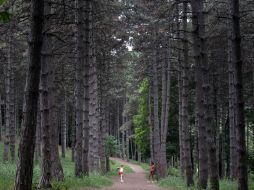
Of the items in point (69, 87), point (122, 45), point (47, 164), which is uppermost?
point (122, 45)

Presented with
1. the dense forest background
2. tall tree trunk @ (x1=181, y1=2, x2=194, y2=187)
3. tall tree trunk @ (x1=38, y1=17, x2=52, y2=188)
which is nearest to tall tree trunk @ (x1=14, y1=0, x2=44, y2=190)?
the dense forest background

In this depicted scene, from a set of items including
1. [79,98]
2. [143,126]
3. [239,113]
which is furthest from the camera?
[143,126]

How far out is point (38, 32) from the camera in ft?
21.6

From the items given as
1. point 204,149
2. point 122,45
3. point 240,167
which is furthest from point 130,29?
point 240,167

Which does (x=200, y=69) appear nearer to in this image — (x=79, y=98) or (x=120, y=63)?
(x=79, y=98)

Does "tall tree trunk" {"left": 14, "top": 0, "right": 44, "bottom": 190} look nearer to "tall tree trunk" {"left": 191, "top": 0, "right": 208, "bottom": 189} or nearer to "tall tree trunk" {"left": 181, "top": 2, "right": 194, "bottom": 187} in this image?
"tall tree trunk" {"left": 191, "top": 0, "right": 208, "bottom": 189}

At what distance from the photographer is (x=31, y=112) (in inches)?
252

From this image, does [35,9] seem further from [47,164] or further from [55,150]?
[55,150]

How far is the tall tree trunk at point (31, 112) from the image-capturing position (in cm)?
641

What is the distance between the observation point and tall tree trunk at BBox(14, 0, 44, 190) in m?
6.41

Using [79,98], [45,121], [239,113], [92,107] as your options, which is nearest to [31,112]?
[239,113]

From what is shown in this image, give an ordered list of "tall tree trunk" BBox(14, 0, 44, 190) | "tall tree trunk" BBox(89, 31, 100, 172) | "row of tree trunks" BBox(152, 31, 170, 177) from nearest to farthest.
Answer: "tall tree trunk" BBox(14, 0, 44, 190) → "tall tree trunk" BBox(89, 31, 100, 172) → "row of tree trunks" BBox(152, 31, 170, 177)

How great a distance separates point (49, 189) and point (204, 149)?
17.3 feet

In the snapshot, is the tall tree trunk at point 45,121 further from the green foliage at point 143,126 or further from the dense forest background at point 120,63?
the green foliage at point 143,126
